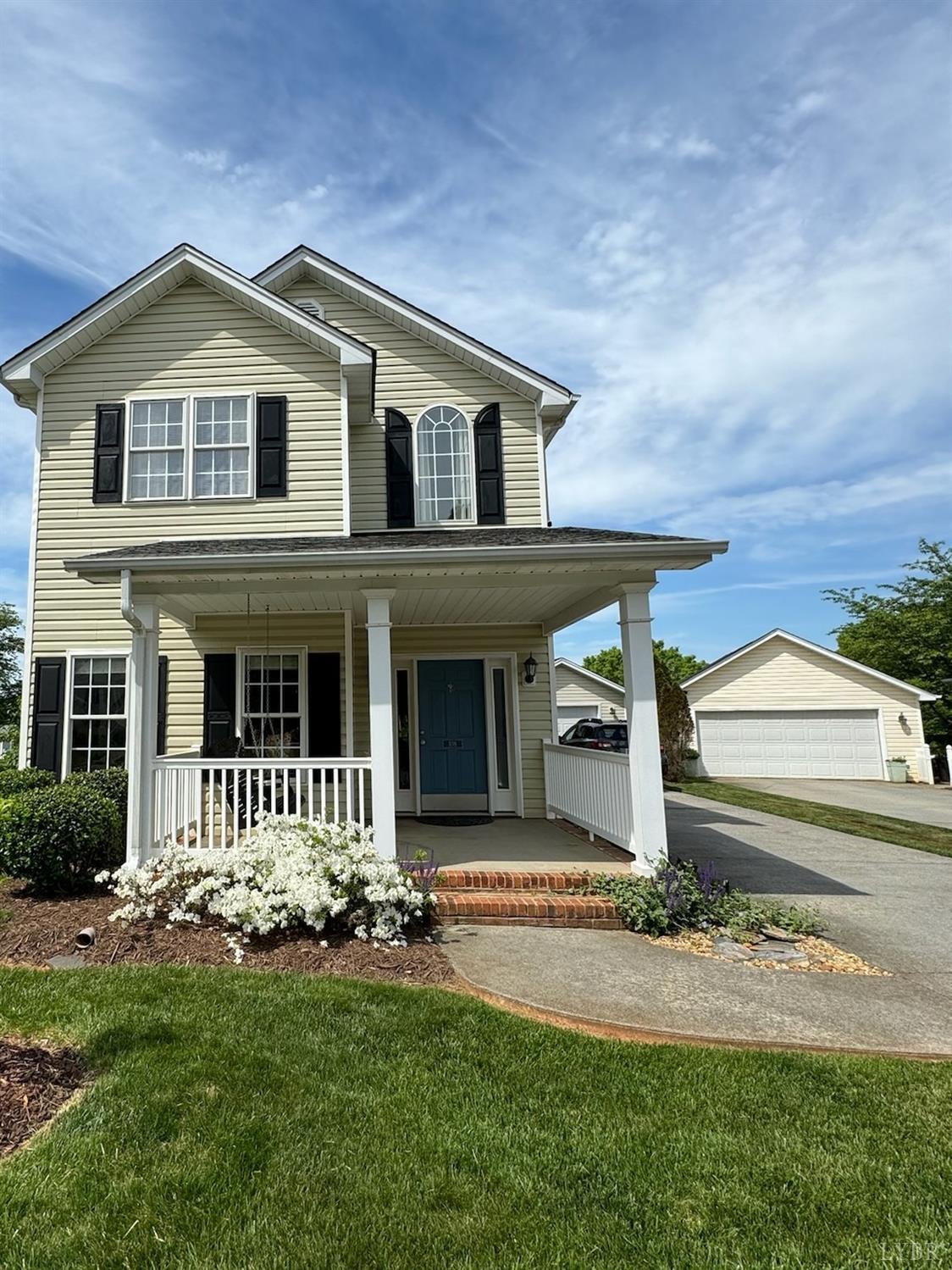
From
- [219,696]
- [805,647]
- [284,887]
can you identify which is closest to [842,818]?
[805,647]

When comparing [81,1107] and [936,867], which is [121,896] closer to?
[81,1107]

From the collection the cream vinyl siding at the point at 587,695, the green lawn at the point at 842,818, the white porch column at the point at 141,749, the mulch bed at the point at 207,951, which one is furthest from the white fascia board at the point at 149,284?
the cream vinyl siding at the point at 587,695

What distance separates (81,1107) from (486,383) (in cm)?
945

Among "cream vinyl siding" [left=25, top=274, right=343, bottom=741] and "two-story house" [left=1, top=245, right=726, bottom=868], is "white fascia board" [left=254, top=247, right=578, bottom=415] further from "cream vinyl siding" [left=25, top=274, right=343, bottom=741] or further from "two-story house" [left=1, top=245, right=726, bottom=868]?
"cream vinyl siding" [left=25, top=274, right=343, bottom=741]

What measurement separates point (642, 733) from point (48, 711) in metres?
7.25

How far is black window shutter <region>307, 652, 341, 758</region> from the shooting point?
836 cm

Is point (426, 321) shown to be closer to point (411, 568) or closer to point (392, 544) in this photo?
point (392, 544)

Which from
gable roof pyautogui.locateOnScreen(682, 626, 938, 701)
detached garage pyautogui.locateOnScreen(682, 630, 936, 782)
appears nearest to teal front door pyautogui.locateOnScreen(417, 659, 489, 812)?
gable roof pyautogui.locateOnScreen(682, 626, 938, 701)

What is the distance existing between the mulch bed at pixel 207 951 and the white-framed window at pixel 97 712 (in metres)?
2.96

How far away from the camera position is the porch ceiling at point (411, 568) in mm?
5680

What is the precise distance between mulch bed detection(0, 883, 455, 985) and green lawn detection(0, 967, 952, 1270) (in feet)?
2.68

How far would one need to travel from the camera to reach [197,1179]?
2.23 meters

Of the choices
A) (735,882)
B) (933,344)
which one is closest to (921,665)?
(933,344)

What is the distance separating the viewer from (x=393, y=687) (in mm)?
8227
